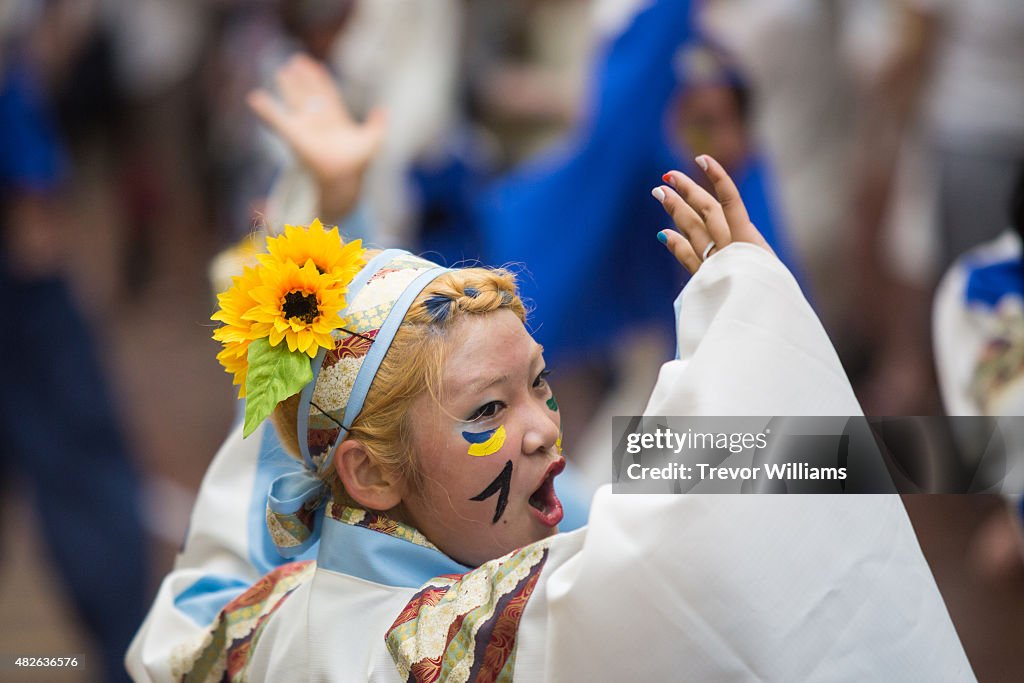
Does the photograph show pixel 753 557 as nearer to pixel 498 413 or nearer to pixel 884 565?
pixel 884 565

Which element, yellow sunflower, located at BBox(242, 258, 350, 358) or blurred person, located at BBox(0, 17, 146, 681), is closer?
yellow sunflower, located at BBox(242, 258, 350, 358)

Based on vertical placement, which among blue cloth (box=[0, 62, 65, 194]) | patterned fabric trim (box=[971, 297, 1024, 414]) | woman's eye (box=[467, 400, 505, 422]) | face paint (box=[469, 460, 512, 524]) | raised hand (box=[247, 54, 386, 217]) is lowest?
face paint (box=[469, 460, 512, 524])

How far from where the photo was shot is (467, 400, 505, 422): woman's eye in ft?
6.27

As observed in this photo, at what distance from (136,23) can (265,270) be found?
8.13 m

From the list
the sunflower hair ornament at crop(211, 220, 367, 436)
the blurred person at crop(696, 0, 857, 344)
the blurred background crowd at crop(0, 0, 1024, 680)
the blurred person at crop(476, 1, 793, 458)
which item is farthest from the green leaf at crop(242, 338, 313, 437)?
the blurred person at crop(696, 0, 857, 344)

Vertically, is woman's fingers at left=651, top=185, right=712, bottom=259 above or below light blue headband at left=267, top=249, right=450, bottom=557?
above

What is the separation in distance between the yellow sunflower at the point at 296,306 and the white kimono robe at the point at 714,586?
1.30ft

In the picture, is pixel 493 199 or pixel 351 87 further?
pixel 351 87

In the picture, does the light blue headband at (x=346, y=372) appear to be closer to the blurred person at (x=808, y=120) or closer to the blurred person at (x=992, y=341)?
the blurred person at (x=992, y=341)

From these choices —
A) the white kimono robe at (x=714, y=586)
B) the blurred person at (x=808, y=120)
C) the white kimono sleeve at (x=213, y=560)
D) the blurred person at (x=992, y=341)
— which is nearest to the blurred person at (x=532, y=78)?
the blurred person at (x=808, y=120)

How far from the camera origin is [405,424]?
194cm

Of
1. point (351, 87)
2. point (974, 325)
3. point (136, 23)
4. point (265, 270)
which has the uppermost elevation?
point (136, 23)

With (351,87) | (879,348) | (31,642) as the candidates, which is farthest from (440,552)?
(879,348)

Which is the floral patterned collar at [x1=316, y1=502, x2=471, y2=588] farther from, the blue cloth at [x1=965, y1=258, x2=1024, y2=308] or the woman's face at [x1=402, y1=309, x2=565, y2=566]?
the blue cloth at [x1=965, y1=258, x2=1024, y2=308]
